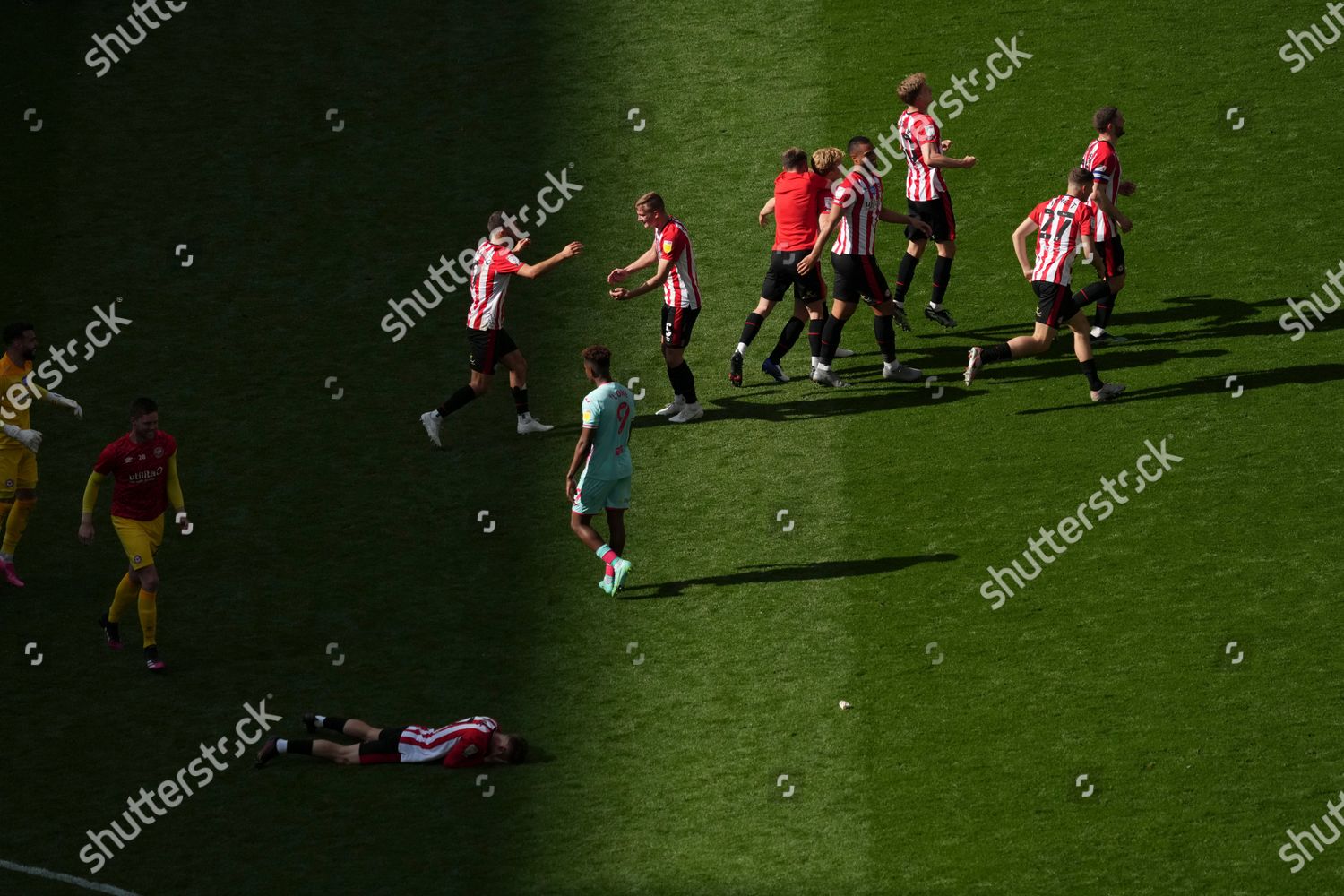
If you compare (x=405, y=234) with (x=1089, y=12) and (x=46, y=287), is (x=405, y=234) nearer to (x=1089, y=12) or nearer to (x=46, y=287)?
(x=46, y=287)

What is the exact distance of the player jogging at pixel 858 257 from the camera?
17.1 m

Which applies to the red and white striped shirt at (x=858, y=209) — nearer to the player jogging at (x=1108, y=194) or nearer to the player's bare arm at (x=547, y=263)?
the player jogging at (x=1108, y=194)

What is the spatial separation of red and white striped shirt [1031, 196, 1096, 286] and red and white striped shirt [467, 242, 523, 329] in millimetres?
4753

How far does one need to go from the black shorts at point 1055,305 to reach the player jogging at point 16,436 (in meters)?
8.40

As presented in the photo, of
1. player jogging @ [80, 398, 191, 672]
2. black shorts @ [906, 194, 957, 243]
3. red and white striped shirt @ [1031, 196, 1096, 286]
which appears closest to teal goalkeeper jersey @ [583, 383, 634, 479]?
player jogging @ [80, 398, 191, 672]

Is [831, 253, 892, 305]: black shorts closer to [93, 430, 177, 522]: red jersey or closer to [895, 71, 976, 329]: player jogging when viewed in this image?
[895, 71, 976, 329]: player jogging

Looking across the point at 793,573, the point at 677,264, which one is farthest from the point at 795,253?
the point at 793,573

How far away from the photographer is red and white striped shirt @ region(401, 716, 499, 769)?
13.3 m

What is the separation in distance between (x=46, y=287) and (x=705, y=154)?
7218 millimetres

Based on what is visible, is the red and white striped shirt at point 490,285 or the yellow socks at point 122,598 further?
the red and white striped shirt at point 490,285

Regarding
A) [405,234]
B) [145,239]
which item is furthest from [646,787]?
Result: [145,239]

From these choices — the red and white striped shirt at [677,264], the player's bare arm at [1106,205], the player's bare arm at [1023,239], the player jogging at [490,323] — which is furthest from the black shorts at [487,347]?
the player's bare arm at [1106,205]

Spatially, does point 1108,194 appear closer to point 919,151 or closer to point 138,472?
point 919,151

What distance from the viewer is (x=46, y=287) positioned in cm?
1952
